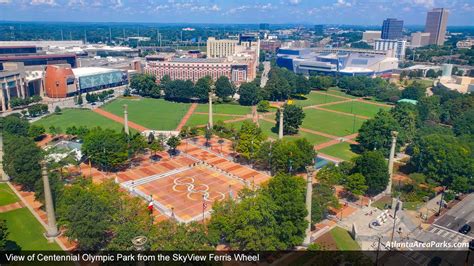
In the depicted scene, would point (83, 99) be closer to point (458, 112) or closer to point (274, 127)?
point (274, 127)

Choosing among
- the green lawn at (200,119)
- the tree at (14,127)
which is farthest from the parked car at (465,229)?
the tree at (14,127)

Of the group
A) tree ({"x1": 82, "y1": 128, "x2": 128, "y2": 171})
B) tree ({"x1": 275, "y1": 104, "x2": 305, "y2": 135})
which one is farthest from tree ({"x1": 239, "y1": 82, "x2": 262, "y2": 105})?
tree ({"x1": 82, "y1": 128, "x2": 128, "y2": 171})

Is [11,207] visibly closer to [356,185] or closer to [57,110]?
[356,185]

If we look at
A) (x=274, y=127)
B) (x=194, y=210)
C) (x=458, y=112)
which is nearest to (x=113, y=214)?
(x=194, y=210)

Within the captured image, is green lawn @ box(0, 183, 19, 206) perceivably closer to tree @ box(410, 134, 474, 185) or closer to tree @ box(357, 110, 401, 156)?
tree @ box(357, 110, 401, 156)

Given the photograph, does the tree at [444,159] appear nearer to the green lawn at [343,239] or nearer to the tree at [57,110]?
the green lawn at [343,239]

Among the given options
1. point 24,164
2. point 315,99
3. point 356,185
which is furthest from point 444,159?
point 315,99
